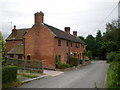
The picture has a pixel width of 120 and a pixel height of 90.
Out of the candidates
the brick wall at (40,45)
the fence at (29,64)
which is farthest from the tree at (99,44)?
the fence at (29,64)

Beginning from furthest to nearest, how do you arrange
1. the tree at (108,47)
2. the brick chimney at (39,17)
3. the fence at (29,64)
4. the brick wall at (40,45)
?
the tree at (108,47), the brick chimney at (39,17), the brick wall at (40,45), the fence at (29,64)

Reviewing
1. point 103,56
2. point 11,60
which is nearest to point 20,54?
point 11,60

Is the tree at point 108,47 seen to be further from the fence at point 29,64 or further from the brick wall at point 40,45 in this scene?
the fence at point 29,64

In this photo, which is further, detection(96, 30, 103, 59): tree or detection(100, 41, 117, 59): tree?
detection(96, 30, 103, 59): tree

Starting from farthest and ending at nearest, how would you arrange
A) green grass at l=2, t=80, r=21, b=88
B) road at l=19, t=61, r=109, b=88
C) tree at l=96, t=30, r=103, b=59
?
tree at l=96, t=30, r=103, b=59 → road at l=19, t=61, r=109, b=88 → green grass at l=2, t=80, r=21, b=88

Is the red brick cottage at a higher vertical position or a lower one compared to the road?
higher

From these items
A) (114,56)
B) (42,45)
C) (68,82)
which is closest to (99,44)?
(42,45)

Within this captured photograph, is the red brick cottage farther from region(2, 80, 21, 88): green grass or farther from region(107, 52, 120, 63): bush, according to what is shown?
region(2, 80, 21, 88): green grass

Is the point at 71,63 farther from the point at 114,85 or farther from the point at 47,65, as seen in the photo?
the point at 114,85

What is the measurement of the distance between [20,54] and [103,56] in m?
43.0

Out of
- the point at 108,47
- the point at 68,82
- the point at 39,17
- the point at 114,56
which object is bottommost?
the point at 68,82

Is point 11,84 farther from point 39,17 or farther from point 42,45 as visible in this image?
point 39,17

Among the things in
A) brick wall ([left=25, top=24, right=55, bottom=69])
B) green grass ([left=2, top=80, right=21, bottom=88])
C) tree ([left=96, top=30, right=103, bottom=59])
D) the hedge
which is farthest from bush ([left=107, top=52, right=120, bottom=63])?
tree ([left=96, top=30, right=103, bottom=59])

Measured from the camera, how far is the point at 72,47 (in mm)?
30547
